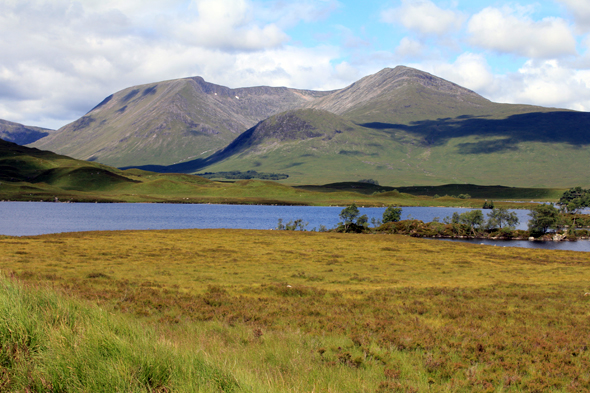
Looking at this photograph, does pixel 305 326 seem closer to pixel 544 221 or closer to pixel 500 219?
pixel 544 221

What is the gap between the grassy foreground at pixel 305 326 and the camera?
830 centimetres

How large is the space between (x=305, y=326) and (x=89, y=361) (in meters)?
10.9

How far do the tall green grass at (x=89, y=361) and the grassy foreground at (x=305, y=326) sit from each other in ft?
0.13

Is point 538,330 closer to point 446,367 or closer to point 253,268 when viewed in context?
point 446,367

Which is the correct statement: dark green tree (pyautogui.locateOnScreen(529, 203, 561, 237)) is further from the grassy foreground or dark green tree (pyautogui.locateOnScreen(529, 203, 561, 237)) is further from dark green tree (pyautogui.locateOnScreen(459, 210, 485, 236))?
the grassy foreground

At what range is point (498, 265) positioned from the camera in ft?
154

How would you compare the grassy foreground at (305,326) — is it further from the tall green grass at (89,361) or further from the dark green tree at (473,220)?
the dark green tree at (473,220)

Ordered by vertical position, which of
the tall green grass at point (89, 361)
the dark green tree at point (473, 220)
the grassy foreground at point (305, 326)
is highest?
the tall green grass at point (89, 361)

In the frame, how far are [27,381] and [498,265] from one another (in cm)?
4849

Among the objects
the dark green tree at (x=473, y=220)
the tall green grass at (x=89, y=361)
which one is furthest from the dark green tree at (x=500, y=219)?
the tall green grass at (x=89, y=361)

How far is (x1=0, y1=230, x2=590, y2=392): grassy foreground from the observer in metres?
8.30

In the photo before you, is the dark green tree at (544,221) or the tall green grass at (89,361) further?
the dark green tree at (544,221)

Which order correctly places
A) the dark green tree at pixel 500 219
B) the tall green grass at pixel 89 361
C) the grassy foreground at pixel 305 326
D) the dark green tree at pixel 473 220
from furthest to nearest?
the dark green tree at pixel 500 219, the dark green tree at pixel 473 220, the grassy foreground at pixel 305 326, the tall green grass at pixel 89 361

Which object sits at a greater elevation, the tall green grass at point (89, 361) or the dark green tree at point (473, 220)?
the tall green grass at point (89, 361)
